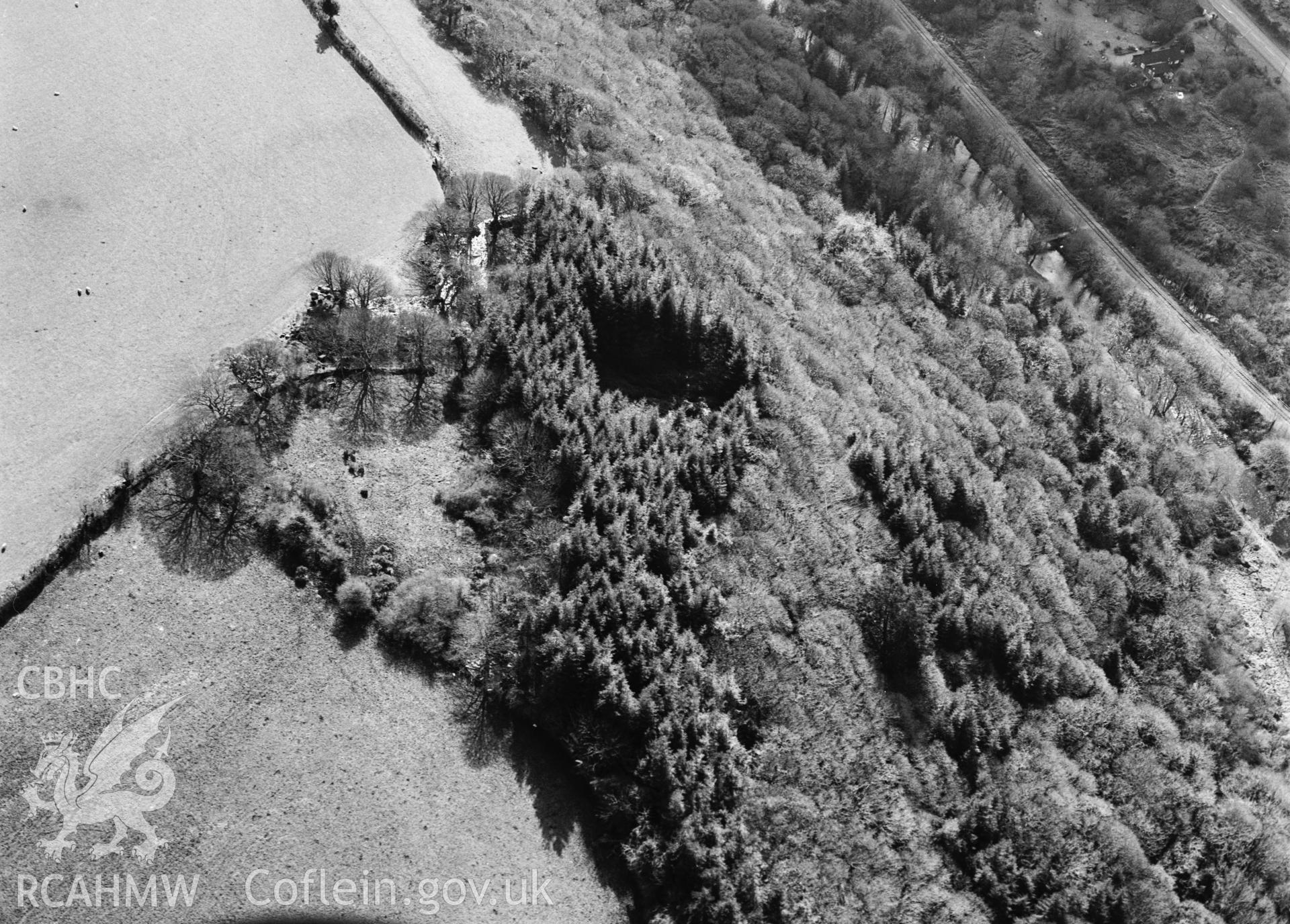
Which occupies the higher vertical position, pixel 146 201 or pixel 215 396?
pixel 146 201

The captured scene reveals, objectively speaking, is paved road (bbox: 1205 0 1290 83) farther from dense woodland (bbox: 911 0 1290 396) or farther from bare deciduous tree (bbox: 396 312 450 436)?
bare deciduous tree (bbox: 396 312 450 436)

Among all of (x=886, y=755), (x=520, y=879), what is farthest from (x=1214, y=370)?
(x=520, y=879)

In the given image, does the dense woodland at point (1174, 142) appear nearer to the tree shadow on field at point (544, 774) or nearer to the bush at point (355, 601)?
the tree shadow on field at point (544, 774)

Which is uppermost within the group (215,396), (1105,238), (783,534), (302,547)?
(1105,238)

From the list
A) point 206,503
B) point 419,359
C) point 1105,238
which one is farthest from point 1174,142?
point 206,503

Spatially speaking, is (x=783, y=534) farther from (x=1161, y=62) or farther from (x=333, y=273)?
(x=1161, y=62)

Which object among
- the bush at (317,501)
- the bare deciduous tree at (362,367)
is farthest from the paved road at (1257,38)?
the bush at (317,501)
